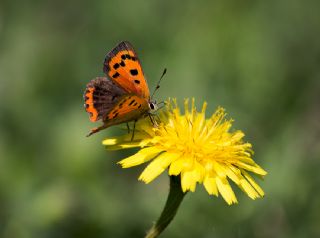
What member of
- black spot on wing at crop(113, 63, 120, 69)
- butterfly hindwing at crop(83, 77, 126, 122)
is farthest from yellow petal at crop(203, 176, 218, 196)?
black spot on wing at crop(113, 63, 120, 69)

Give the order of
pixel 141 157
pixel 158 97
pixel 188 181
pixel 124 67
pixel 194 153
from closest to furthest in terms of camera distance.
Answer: pixel 188 181 < pixel 141 157 < pixel 194 153 < pixel 124 67 < pixel 158 97

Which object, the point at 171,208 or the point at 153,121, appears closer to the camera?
the point at 171,208

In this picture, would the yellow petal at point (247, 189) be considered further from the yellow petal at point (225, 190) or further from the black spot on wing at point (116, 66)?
the black spot on wing at point (116, 66)

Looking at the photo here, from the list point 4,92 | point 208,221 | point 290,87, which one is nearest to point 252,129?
point 290,87

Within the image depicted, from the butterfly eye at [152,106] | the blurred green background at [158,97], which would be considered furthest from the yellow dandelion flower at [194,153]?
the blurred green background at [158,97]

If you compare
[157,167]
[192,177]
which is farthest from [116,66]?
[192,177]

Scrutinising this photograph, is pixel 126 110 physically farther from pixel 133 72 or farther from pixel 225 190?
pixel 225 190

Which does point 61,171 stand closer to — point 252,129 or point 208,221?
point 208,221

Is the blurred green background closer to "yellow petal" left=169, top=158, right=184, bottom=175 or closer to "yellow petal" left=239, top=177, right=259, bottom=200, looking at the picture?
"yellow petal" left=239, top=177, right=259, bottom=200
